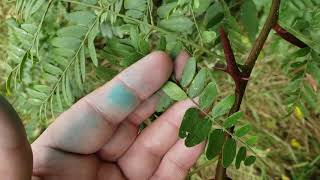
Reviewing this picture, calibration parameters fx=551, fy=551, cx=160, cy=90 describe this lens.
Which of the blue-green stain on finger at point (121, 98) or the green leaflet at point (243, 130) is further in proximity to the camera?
the blue-green stain on finger at point (121, 98)

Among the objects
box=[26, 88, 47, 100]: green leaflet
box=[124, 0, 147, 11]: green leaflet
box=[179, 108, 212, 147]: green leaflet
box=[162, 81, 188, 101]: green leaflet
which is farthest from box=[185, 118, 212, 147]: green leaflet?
box=[26, 88, 47, 100]: green leaflet

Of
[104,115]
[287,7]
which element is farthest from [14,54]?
[287,7]

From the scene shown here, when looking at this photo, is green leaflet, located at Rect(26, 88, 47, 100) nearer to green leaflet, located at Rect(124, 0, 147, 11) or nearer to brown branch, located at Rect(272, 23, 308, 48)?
green leaflet, located at Rect(124, 0, 147, 11)

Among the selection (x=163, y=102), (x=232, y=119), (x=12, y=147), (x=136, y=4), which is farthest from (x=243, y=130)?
(x=12, y=147)

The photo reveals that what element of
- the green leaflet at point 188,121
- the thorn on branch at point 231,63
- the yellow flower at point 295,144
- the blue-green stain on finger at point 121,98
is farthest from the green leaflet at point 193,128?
the yellow flower at point 295,144

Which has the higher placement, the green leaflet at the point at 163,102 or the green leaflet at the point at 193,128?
the green leaflet at the point at 193,128

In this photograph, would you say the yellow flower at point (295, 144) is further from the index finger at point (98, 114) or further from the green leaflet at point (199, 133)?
the green leaflet at point (199, 133)
